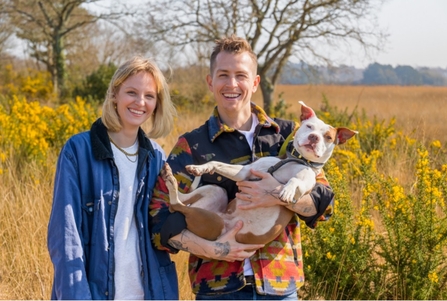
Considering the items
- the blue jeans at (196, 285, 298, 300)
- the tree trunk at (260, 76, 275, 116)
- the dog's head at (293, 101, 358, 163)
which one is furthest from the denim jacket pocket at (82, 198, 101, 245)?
the tree trunk at (260, 76, 275, 116)

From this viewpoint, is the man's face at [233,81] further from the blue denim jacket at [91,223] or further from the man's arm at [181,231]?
the blue denim jacket at [91,223]

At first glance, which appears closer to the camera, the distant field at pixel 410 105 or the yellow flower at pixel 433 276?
the yellow flower at pixel 433 276

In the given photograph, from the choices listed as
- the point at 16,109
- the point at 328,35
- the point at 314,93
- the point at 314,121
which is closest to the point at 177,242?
the point at 314,121

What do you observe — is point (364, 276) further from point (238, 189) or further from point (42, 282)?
point (42, 282)

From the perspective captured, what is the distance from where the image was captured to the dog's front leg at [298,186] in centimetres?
255

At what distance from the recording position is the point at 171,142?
8.98 m

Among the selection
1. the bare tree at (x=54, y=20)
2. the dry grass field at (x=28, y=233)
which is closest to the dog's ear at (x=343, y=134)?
the dry grass field at (x=28, y=233)

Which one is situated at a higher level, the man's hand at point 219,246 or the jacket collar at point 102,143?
the jacket collar at point 102,143

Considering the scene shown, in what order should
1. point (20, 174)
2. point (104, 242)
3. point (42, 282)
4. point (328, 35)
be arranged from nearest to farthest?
point (104, 242), point (42, 282), point (20, 174), point (328, 35)

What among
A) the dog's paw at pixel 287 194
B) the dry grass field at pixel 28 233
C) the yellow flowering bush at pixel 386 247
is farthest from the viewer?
the dry grass field at pixel 28 233

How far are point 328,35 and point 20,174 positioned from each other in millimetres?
10903

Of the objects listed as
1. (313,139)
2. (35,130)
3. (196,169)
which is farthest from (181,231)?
(35,130)

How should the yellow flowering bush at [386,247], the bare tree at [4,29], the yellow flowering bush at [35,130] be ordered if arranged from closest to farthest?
the yellow flowering bush at [386,247]
the yellow flowering bush at [35,130]
the bare tree at [4,29]

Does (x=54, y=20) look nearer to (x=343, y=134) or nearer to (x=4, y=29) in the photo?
(x=4, y=29)
